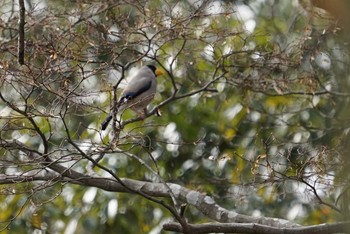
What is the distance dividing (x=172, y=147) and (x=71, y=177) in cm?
245

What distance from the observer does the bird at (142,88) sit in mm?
6010

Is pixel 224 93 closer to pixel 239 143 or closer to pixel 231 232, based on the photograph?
pixel 239 143

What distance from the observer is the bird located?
6.01 meters

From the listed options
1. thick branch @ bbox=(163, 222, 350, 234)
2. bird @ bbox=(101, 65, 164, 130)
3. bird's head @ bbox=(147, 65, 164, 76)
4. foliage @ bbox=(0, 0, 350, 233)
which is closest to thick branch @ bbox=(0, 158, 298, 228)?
foliage @ bbox=(0, 0, 350, 233)

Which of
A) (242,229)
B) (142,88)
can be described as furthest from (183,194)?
(142,88)

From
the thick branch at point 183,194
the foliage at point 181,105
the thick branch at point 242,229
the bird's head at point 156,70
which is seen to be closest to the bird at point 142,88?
the bird's head at point 156,70

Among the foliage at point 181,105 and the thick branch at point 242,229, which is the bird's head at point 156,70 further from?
the thick branch at point 242,229

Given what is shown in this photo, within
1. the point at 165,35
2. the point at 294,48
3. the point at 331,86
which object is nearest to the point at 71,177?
the point at 165,35

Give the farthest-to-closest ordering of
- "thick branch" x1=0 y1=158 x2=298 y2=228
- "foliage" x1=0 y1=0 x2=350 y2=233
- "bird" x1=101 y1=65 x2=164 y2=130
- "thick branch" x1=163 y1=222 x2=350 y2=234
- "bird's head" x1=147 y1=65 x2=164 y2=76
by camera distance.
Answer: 1. "bird's head" x1=147 y1=65 x2=164 y2=76
2. "bird" x1=101 y1=65 x2=164 y2=130
3. "thick branch" x1=0 y1=158 x2=298 y2=228
4. "foliage" x1=0 y1=0 x2=350 y2=233
5. "thick branch" x1=163 y1=222 x2=350 y2=234

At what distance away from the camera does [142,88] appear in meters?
6.57

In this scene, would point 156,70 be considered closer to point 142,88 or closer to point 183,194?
point 142,88

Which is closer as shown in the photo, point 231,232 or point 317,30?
point 231,232

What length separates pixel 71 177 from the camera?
15.8 feet

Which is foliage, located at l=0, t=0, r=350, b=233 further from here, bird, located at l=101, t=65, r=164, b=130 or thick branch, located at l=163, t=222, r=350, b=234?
thick branch, located at l=163, t=222, r=350, b=234
